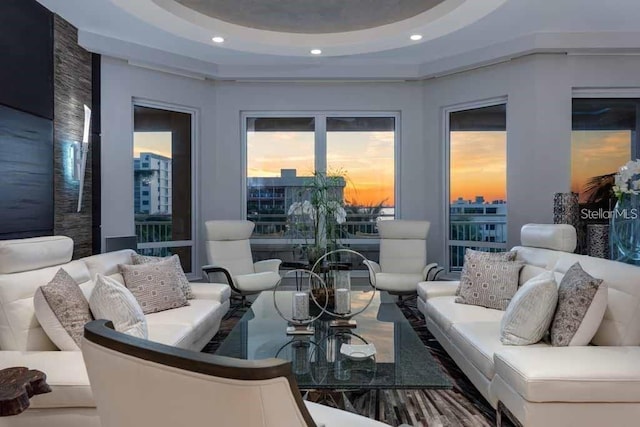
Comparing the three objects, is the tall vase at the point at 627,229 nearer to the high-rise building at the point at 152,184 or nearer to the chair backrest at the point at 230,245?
the chair backrest at the point at 230,245

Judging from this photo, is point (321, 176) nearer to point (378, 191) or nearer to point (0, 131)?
point (378, 191)

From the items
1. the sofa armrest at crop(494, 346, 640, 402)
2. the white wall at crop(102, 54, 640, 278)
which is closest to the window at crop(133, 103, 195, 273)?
the white wall at crop(102, 54, 640, 278)

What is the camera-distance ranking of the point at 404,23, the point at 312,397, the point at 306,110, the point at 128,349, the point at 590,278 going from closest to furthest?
the point at 128,349, the point at 590,278, the point at 312,397, the point at 404,23, the point at 306,110

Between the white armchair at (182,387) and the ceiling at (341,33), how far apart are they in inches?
142

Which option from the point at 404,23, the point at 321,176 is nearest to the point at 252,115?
the point at 321,176

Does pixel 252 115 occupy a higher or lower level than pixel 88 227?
higher

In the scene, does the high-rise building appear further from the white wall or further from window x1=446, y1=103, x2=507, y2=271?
window x1=446, y1=103, x2=507, y2=271

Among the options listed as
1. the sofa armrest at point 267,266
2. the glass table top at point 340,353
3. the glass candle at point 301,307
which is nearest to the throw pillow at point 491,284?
the glass table top at point 340,353

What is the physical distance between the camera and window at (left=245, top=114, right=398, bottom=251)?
6094 millimetres

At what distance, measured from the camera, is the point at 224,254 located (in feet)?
17.2

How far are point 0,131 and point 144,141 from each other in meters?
2.08

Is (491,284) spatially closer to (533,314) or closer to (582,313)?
(533,314)

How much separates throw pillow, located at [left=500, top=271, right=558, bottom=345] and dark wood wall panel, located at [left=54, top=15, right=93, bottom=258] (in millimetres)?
3993

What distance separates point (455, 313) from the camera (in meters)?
3.33
